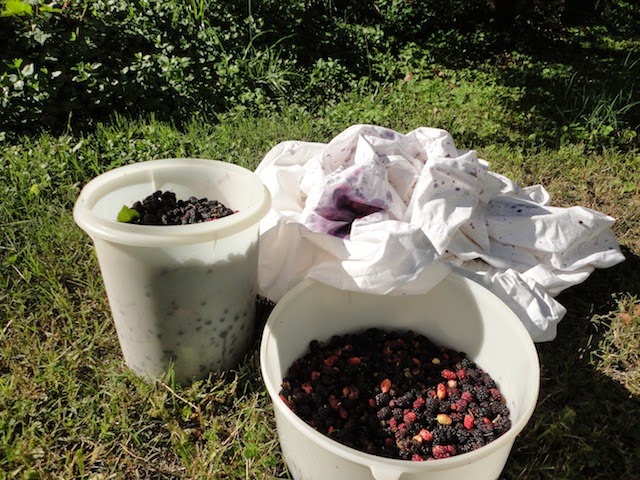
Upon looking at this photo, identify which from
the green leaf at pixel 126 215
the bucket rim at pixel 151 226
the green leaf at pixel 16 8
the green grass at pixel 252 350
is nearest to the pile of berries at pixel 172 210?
the green leaf at pixel 126 215

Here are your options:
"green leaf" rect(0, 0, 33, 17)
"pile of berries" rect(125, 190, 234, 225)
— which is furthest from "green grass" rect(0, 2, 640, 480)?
"green leaf" rect(0, 0, 33, 17)

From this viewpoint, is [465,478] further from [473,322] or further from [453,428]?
[473,322]

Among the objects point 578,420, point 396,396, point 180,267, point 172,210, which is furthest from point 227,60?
point 578,420

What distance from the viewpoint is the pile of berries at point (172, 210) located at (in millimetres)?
1625

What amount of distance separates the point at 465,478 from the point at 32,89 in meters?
2.76

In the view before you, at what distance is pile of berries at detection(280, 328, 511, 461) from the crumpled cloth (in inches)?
8.2

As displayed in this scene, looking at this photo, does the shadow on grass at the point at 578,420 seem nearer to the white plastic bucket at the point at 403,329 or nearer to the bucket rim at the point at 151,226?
the white plastic bucket at the point at 403,329

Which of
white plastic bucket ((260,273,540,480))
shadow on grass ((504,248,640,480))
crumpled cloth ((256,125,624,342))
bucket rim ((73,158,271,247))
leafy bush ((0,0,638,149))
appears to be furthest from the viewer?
leafy bush ((0,0,638,149))

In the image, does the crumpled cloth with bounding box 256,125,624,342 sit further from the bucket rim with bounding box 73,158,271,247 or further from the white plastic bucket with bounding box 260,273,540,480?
the bucket rim with bounding box 73,158,271,247

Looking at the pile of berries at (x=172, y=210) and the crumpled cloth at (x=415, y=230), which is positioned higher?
the pile of berries at (x=172, y=210)

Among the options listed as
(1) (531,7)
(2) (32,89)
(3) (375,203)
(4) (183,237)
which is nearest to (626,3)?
(1) (531,7)

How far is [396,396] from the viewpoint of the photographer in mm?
1623

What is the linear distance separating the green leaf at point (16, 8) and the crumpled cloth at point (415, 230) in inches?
77.8

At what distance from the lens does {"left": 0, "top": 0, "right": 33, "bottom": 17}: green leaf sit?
123 inches
